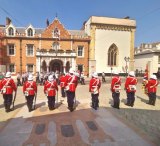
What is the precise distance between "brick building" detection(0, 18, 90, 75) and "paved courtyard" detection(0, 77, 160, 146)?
82.1 ft

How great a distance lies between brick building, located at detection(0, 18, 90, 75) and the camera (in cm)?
3369

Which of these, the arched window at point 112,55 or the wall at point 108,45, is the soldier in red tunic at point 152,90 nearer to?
the wall at point 108,45

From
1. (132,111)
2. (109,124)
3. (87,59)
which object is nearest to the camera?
(109,124)

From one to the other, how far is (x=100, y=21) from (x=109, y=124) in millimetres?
31869

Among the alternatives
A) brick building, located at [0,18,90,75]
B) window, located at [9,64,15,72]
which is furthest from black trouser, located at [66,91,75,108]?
window, located at [9,64,15,72]

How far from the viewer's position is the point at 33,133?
19.7ft

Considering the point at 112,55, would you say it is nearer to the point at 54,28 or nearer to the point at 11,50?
the point at 54,28

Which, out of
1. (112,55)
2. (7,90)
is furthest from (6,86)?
(112,55)

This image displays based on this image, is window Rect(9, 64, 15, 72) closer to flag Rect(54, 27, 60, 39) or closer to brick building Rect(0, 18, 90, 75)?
brick building Rect(0, 18, 90, 75)

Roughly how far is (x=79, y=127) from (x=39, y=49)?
28223 mm

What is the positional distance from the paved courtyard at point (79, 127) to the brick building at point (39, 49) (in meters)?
25.0

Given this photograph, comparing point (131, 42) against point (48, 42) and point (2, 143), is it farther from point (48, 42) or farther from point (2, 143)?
point (2, 143)

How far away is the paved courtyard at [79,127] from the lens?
5355 mm

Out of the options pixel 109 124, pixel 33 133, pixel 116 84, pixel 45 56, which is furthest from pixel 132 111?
pixel 45 56
